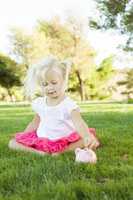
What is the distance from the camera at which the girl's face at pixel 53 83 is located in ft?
18.7

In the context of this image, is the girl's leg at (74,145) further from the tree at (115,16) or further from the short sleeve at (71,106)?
the tree at (115,16)

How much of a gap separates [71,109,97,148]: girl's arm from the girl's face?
336 mm

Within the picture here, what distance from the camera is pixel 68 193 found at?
11.1 feet

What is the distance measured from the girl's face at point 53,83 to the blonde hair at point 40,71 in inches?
2.4

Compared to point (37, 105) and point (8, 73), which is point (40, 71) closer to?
point (37, 105)

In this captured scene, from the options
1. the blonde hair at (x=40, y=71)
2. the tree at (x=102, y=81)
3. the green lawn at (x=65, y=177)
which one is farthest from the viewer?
the tree at (x=102, y=81)

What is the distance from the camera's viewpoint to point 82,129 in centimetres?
550

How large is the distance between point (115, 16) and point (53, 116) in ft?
27.6

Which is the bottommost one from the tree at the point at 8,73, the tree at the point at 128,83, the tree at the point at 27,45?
the tree at the point at 128,83

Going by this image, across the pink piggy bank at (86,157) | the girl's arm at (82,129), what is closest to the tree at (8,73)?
the girl's arm at (82,129)

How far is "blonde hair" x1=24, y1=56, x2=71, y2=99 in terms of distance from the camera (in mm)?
5828

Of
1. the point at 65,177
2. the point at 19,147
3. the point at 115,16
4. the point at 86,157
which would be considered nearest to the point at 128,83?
the point at 115,16

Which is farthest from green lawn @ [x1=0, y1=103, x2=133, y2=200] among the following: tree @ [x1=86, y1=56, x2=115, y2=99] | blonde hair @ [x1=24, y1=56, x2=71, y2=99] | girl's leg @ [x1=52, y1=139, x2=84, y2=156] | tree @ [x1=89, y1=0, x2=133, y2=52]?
tree @ [x1=86, y1=56, x2=115, y2=99]

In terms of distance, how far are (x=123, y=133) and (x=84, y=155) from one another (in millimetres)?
2999
